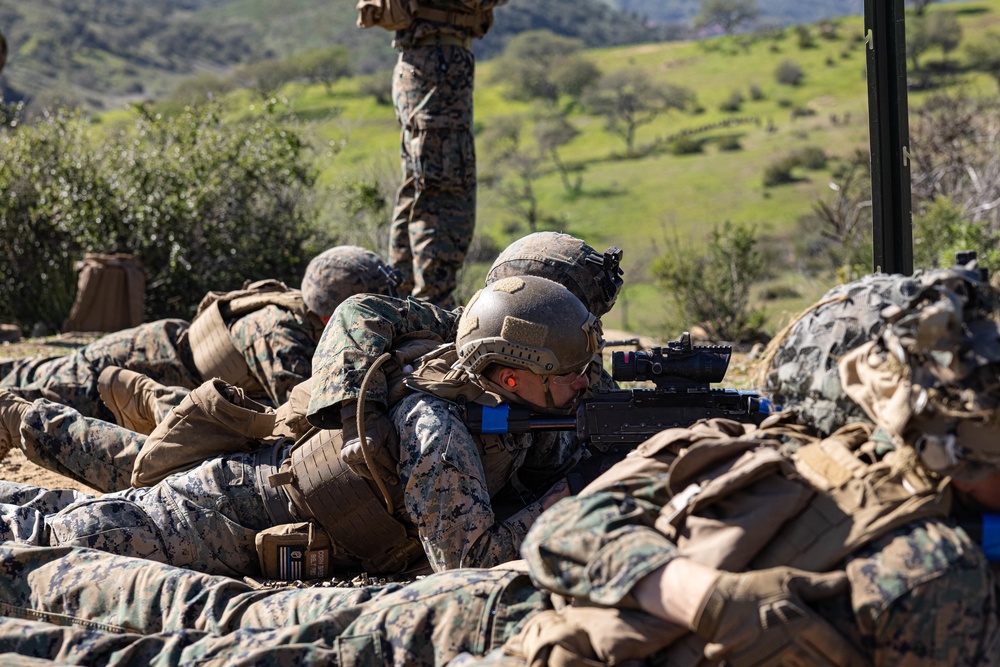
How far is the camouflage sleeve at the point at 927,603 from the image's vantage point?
93.7 inches

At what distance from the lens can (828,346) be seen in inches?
110

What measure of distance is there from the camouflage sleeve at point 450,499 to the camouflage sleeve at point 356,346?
302mm

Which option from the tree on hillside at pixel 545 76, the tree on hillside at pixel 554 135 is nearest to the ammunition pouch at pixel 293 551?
the tree on hillside at pixel 554 135

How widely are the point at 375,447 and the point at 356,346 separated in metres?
0.48

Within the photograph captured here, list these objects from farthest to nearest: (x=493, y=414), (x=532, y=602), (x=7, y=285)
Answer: (x=7, y=285), (x=493, y=414), (x=532, y=602)

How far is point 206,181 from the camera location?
11273 millimetres

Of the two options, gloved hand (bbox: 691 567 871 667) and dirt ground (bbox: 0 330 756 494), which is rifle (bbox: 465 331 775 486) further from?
A: gloved hand (bbox: 691 567 871 667)

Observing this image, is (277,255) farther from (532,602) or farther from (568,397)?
(532,602)

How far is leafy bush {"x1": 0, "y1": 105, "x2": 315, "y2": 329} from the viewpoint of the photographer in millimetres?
10969

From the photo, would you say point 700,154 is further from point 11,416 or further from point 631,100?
point 11,416

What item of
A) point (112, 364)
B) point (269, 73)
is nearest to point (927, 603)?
point (112, 364)

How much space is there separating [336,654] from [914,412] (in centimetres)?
158

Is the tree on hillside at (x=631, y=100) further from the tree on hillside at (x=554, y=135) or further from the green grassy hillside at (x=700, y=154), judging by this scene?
the tree on hillside at (x=554, y=135)

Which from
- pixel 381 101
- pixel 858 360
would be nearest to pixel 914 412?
pixel 858 360
